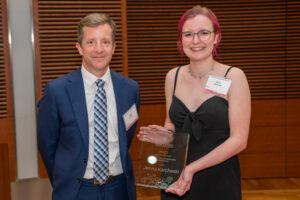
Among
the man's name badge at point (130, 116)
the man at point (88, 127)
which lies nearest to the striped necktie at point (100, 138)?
the man at point (88, 127)

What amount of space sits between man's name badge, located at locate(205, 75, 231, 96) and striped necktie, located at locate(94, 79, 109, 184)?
0.63 m

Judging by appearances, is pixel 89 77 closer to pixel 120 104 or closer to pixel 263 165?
pixel 120 104

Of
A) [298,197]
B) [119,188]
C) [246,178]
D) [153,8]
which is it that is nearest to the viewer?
[119,188]

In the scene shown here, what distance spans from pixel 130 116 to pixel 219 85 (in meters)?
0.59

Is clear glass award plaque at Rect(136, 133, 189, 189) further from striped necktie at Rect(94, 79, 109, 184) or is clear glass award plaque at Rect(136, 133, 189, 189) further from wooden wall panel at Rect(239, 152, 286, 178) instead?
wooden wall panel at Rect(239, 152, 286, 178)

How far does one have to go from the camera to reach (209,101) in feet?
6.97

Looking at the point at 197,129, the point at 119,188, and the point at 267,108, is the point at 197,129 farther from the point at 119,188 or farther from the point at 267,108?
the point at 267,108

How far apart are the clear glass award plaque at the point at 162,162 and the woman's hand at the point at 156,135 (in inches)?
1.0

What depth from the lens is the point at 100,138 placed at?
219 centimetres

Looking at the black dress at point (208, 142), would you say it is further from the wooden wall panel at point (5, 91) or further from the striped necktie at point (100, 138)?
the wooden wall panel at point (5, 91)

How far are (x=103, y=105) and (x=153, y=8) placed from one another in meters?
3.24

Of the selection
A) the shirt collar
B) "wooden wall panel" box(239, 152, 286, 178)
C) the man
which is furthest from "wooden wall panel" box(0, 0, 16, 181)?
"wooden wall panel" box(239, 152, 286, 178)

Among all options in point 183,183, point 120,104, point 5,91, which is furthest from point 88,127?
point 5,91

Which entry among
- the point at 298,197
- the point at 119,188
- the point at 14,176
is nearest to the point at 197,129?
the point at 119,188
